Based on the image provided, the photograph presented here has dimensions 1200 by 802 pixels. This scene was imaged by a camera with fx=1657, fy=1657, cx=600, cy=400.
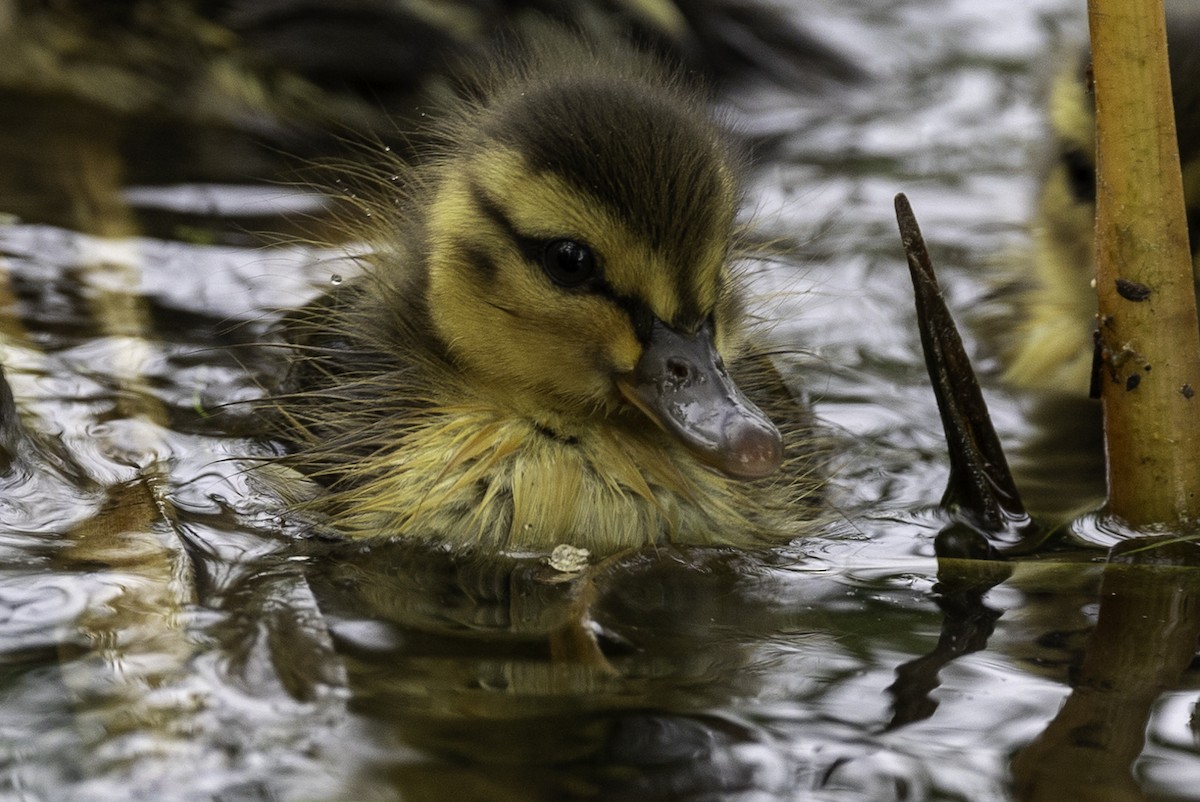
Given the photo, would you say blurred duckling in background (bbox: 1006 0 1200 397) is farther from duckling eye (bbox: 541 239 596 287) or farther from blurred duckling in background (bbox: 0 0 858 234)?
duckling eye (bbox: 541 239 596 287)

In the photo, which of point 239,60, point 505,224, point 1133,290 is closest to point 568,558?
point 505,224

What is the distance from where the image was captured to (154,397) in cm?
336

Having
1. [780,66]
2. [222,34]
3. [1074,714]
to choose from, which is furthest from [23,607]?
[780,66]

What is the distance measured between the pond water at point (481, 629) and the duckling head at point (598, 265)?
298 millimetres

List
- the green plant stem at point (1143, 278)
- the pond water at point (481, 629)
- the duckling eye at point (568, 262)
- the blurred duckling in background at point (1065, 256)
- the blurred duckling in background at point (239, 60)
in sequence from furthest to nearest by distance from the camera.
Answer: the blurred duckling in background at point (239, 60) → the blurred duckling in background at point (1065, 256) → the duckling eye at point (568, 262) → the green plant stem at point (1143, 278) → the pond water at point (481, 629)

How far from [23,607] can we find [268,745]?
0.54m

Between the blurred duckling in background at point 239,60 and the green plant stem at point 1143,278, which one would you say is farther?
the blurred duckling in background at point 239,60

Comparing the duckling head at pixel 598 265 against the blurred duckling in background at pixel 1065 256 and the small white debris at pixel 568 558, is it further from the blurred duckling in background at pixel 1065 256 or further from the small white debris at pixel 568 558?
the blurred duckling in background at pixel 1065 256

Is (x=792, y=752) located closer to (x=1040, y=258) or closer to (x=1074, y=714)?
(x=1074, y=714)

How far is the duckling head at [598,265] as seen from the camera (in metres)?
2.71

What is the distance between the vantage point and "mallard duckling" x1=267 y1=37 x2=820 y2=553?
2.73m

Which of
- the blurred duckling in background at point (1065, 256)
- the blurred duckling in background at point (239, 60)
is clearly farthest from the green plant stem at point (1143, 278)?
the blurred duckling in background at point (239, 60)

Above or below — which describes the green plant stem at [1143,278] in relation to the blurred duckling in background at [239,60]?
below

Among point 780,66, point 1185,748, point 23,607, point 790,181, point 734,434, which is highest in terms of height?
point 780,66
